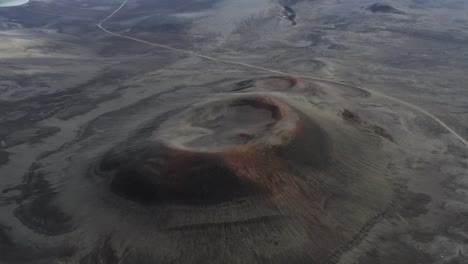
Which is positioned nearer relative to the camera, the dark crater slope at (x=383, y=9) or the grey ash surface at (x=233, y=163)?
the grey ash surface at (x=233, y=163)

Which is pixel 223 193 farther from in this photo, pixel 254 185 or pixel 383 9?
pixel 383 9

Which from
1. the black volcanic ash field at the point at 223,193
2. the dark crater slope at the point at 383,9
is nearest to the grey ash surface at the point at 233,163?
the black volcanic ash field at the point at 223,193

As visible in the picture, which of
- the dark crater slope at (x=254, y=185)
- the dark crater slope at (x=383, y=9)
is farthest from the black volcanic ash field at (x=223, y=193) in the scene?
the dark crater slope at (x=383, y=9)

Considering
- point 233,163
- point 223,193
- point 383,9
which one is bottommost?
point 223,193

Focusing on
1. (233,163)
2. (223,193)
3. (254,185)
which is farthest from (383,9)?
(223,193)

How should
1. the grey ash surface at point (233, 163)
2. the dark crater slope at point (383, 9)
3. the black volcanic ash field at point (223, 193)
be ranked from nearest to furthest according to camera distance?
1. the black volcanic ash field at point (223, 193)
2. the grey ash surface at point (233, 163)
3. the dark crater slope at point (383, 9)

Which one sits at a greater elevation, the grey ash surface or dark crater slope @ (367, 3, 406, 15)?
dark crater slope @ (367, 3, 406, 15)

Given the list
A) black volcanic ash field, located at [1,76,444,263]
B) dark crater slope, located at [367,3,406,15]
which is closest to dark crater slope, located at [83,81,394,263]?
black volcanic ash field, located at [1,76,444,263]

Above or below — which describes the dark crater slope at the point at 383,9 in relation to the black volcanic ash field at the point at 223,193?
above

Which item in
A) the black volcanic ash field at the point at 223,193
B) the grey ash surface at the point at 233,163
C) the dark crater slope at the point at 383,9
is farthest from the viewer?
the dark crater slope at the point at 383,9

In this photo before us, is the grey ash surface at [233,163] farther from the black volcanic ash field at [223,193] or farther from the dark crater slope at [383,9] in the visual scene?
the dark crater slope at [383,9]

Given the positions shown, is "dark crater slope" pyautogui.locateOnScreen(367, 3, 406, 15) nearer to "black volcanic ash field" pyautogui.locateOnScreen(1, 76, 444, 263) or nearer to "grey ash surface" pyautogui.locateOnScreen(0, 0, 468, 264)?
"grey ash surface" pyautogui.locateOnScreen(0, 0, 468, 264)

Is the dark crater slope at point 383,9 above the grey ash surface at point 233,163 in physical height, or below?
above
